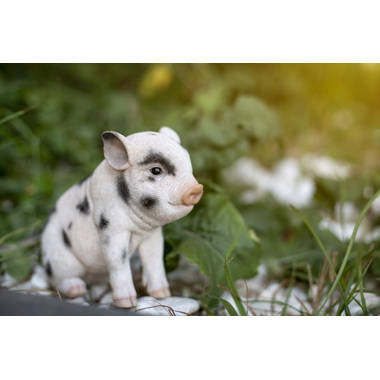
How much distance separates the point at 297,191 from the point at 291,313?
1251 millimetres

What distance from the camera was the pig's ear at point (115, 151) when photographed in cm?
131

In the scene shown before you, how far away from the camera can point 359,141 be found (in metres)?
3.69

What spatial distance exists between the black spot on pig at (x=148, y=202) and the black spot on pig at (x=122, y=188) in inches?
2.4

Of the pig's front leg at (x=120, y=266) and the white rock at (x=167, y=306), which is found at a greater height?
the pig's front leg at (x=120, y=266)

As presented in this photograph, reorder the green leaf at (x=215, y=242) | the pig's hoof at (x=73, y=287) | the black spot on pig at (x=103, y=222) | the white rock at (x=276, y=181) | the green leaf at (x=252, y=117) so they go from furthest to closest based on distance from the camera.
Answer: the white rock at (x=276, y=181)
the green leaf at (x=252, y=117)
the green leaf at (x=215, y=242)
the pig's hoof at (x=73, y=287)
the black spot on pig at (x=103, y=222)

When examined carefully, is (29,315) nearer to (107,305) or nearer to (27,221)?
(107,305)

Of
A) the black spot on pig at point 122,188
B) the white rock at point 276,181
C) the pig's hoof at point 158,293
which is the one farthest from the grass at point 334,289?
the white rock at point 276,181

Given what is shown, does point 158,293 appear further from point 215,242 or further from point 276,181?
point 276,181

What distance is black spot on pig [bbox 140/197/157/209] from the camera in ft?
4.29

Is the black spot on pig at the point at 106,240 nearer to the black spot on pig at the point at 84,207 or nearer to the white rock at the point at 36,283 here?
the black spot on pig at the point at 84,207

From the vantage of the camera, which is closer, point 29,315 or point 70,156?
point 29,315

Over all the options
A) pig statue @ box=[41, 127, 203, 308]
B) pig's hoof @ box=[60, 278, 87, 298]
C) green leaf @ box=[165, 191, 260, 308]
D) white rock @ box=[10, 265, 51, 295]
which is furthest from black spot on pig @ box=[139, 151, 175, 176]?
white rock @ box=[10, 265, 51, 295]

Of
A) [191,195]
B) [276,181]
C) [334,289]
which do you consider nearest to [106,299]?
[191,195]

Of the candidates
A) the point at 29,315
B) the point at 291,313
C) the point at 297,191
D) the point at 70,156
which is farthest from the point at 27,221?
the point at 297,191
